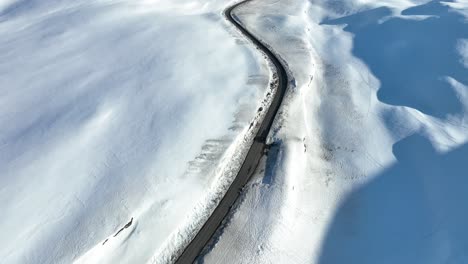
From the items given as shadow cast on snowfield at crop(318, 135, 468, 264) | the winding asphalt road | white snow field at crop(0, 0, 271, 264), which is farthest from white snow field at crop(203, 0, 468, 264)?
white snow field at crop(0, 0, 271, 264)

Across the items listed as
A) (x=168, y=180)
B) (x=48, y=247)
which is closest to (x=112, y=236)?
(x=48, y=247)

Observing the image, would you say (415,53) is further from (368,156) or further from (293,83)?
(368,156)

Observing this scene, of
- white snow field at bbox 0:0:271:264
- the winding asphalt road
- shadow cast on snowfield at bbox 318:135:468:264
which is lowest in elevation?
shadow cast on snowfield at bbox 318:135:468:264

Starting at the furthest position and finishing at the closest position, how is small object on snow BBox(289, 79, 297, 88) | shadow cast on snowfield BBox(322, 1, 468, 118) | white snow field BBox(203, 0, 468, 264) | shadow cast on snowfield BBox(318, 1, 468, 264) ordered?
small object on snow BBox(289, 79, 297, 88) < shadow cast on snowfield BBox(322, 1, 468, 118) < white snow field BBox(203, 0, 468, 264) < shadow cast on snowfield BBox(318, 1, 468, 264)

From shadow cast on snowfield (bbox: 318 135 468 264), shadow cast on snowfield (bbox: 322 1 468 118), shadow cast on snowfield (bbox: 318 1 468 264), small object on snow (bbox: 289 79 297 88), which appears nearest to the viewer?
shadow cast on snowfield (bbox: 318 135 468 264)

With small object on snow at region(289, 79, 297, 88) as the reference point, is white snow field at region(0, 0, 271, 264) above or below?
above

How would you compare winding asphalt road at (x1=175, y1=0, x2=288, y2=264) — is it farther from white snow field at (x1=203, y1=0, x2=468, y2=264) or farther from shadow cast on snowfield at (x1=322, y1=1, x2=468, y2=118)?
shadow cast on snowfield at (x1=322, y1=1, x2=468, y2=118)

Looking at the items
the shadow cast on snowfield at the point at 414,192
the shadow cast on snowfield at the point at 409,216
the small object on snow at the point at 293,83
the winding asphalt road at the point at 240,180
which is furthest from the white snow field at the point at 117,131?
the shadow cast on snowfield at the point at 414,192

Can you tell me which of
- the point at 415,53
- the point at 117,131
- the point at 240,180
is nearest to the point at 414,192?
the point at 240,180
